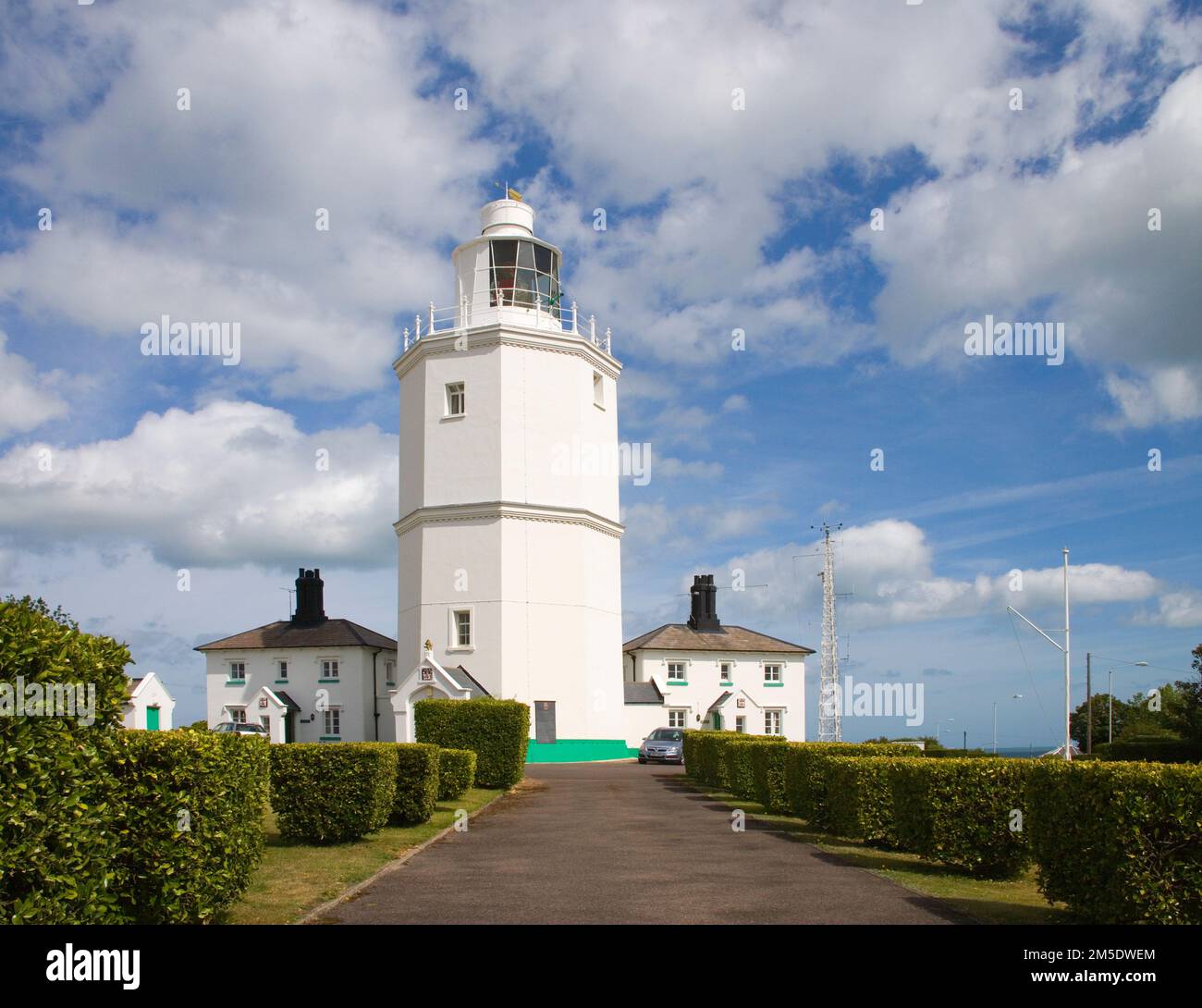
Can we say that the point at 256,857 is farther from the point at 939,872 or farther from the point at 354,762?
the point at 939,872

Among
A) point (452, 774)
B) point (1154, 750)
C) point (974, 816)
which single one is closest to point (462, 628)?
point (452, 774)

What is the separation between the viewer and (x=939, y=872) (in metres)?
12.6

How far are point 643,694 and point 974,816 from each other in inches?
1625

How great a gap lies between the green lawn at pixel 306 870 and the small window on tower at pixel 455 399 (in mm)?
27951

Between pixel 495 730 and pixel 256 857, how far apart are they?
1840 centimetres

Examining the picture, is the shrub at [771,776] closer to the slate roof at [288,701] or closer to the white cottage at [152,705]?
the white cottage at [152,705]

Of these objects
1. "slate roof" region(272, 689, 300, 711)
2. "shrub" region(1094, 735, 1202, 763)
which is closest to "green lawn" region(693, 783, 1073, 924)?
"shrub" region(1094, 735, 1202, 763)

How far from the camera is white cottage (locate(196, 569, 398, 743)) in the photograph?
2055 inches

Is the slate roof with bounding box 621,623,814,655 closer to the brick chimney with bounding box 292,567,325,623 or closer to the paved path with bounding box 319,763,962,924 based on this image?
the brick chimney with bounding box 292,567,325,623

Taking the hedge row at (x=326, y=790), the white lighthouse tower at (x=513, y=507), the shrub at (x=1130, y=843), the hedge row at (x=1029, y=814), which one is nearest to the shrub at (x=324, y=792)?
the hedge row at (x=326, y=790)

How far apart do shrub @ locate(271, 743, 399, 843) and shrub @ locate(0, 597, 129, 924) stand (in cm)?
679
